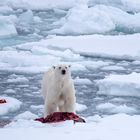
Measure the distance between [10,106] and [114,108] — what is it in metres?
1.33

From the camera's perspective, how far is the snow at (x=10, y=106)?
20.1 feet

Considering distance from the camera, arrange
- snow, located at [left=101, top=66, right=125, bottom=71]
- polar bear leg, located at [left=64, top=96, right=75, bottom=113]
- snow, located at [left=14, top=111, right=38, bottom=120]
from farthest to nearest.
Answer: snow, located at [left=101, top=66, right=125, bottom=71] → snow, located at [left=14, top=111, right=38, bottom=120] → polar bear leg, located at [left=64, top=96, right=75, bottom=113]

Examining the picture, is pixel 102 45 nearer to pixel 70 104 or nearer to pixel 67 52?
pixel 67 52

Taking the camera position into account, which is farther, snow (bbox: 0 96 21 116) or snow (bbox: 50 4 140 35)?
snow (bbox: 50 4 140 35)

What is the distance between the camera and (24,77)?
808 centimetres

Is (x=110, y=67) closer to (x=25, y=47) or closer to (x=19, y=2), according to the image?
(x=25, y=47)

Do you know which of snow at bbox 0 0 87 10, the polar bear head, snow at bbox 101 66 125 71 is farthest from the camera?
snow at bbox 0 0 87 10

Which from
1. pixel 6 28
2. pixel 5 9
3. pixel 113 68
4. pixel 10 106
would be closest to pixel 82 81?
pixel 113 68

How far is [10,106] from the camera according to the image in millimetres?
6238

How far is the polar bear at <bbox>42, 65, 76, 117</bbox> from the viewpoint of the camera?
4.81 metres

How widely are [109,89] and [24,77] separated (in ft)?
5.25

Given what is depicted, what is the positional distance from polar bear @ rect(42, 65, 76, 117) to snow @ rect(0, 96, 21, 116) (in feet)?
4.31

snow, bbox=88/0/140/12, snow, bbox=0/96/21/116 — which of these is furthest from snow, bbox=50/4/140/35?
snow, bbox=0/96/21/116

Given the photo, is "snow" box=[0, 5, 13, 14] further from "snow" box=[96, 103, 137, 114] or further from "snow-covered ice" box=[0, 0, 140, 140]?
"snow" box=[96, 103, 137, 114]
